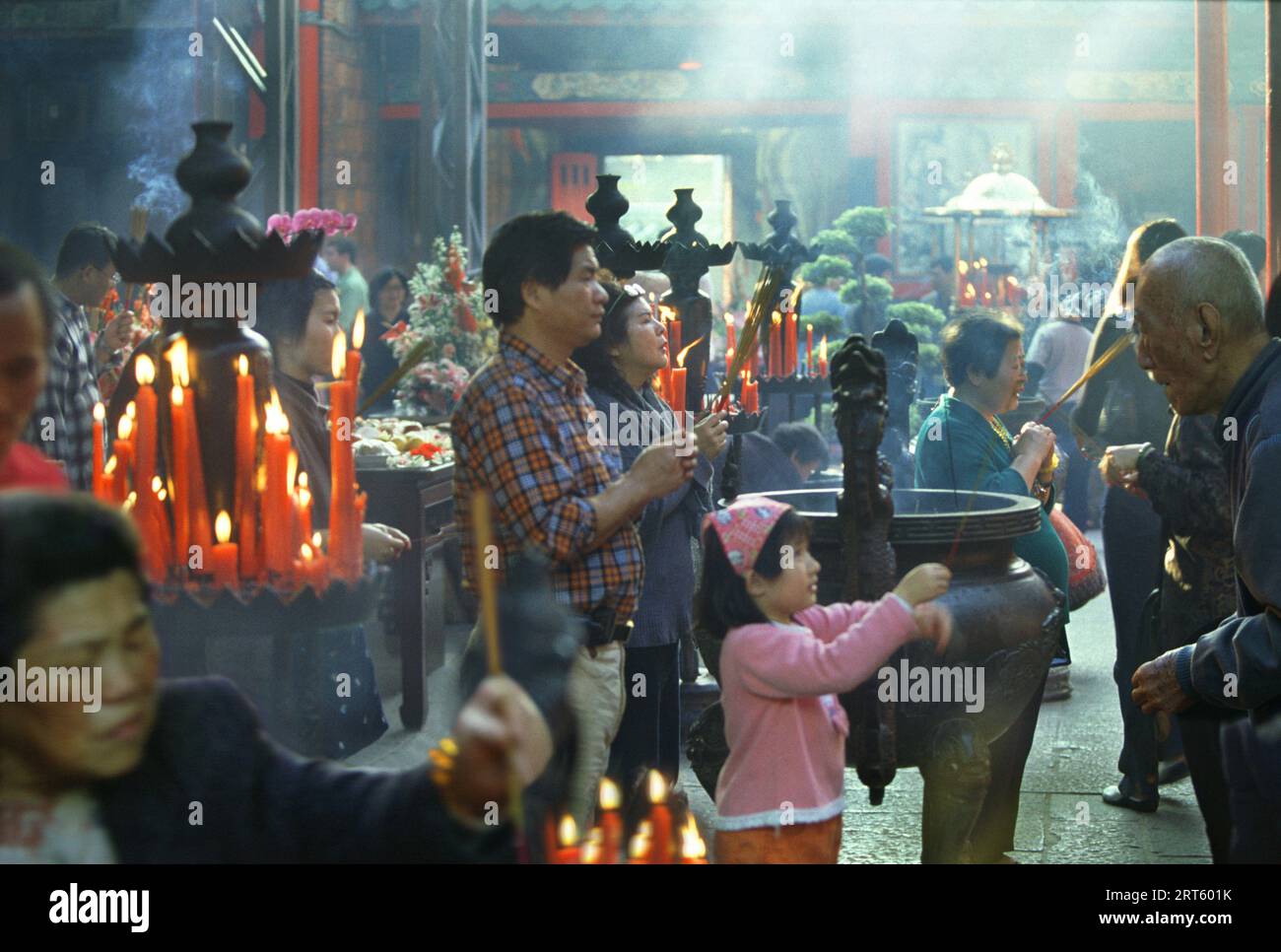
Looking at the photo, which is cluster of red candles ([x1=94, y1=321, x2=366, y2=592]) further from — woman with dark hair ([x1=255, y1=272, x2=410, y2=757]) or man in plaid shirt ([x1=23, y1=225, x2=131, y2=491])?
woman with dark hair ([x1=255, y1=272, x2=410, y2=757])

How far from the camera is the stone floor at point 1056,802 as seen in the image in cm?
454

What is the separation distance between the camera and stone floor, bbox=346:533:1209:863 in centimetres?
454

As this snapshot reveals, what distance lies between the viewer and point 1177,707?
125 inches

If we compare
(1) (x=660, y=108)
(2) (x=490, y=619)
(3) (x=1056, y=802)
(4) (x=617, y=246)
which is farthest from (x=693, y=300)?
(1) (x=660, y=108)

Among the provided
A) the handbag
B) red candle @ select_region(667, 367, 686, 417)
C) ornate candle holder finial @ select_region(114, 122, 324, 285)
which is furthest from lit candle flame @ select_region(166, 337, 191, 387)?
the handbag

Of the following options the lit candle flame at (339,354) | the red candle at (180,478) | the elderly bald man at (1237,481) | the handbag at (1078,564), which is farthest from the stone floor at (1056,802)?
the elderly bald man at (1237,481)

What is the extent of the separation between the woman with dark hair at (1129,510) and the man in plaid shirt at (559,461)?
6.90 ft

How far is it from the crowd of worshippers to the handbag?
1.87 ft

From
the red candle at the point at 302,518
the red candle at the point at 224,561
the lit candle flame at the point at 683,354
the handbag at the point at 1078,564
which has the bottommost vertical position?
the handbag at the point at 1078,564

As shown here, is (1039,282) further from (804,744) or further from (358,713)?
(804,744)

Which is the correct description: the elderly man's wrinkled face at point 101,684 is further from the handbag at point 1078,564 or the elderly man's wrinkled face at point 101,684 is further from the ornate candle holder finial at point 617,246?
the handbag at point 1078,564

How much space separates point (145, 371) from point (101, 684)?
1.34 m

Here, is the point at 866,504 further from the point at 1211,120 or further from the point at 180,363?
the point at 1211,120

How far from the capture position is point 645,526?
426 centimetres
